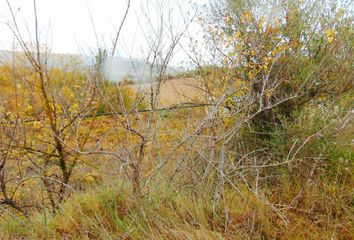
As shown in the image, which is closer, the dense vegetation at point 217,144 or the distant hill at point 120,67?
the dense vegetation at point 217,144

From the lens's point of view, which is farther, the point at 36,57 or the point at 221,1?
the point at 221,1

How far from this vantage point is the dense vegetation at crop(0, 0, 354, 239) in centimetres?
262

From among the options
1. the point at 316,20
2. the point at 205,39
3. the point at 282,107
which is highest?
the point at 316,20

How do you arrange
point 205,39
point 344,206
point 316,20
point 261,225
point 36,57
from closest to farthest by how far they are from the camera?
point 261,225 → point 344,206 → point 36,57 → point 316,20 → point 205,39

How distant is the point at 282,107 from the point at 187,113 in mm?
1155

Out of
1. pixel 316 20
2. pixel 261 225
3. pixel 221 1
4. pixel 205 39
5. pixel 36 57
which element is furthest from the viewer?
pixel 221 1

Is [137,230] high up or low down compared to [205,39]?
down

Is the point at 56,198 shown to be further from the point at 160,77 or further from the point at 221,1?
the point at 221,1

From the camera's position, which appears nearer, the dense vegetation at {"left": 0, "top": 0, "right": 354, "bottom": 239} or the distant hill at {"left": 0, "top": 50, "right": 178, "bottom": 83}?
the dense vegetation at {"left": 0, "top": 0, "right": 354, "bottom": 239}

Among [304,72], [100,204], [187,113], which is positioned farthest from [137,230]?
[304,72]

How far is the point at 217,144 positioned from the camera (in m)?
3.38

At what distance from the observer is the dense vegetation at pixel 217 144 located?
8.59 feet

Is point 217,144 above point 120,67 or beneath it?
beneath

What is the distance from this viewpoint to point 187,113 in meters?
4.20
